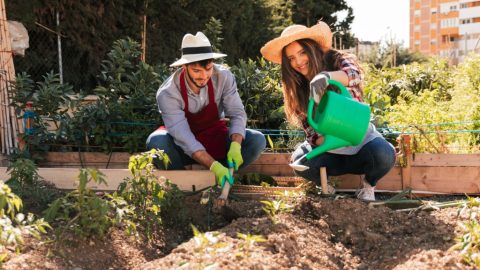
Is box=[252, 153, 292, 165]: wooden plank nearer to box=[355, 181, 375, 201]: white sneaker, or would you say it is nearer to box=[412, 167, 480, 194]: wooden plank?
box=[355, 181, 375, 201]: white sneaker

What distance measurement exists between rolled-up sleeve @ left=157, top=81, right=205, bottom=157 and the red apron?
11 centimetres

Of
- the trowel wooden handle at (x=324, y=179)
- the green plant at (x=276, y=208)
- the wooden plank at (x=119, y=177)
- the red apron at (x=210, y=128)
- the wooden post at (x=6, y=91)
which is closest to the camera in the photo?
the green plant at (x=276, y=208)

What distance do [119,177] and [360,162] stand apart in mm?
1425

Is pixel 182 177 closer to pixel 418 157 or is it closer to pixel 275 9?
pixel 418 157

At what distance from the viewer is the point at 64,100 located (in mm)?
4664

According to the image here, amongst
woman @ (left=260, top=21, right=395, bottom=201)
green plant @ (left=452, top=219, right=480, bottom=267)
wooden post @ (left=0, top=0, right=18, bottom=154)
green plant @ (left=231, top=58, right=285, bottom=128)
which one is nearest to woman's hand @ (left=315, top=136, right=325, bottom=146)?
woman @ (left=260, top=21, right=395, bottom=201)

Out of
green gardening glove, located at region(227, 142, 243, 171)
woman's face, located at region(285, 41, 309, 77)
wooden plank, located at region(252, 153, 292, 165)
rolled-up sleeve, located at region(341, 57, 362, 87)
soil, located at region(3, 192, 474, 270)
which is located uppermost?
woman's face, located at region(285, 41, 309, 77)

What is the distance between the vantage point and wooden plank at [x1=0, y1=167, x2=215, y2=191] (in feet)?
12.1

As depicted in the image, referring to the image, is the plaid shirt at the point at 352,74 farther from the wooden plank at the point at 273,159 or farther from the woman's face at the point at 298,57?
the wooden plank at the point at 273,159

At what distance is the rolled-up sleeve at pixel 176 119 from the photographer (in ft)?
11.7

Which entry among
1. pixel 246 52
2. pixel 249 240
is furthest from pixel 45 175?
pixel 246 52

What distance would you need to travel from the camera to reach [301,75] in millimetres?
3523

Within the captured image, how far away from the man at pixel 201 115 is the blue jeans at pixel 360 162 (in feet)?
1.29

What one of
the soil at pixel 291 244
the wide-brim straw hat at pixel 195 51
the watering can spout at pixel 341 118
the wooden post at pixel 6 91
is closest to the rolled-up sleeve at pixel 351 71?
the watering can spout at pixel 341 118
